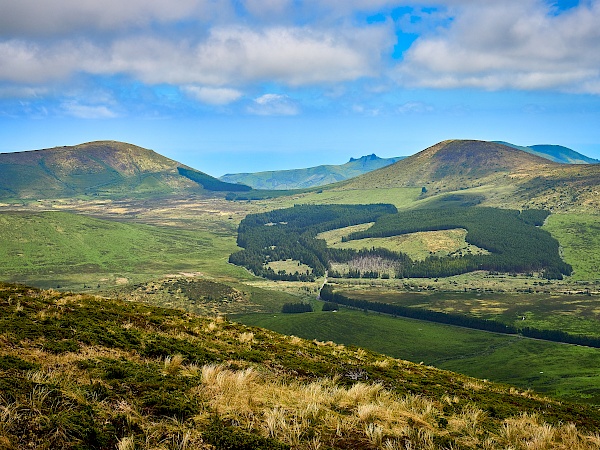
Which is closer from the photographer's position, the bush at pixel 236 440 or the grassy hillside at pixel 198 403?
the grassy hillside at pixel 198 403

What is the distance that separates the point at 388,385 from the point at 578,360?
185 meters

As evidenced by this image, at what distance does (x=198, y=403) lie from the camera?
1579cm

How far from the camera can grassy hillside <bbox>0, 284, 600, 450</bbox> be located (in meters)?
12.9

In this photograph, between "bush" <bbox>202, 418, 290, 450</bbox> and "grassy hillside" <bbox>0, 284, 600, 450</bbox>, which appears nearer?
"grassy hillside" <bbox>0, 284, 600, 450</bbox>

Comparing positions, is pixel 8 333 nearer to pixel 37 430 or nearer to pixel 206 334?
pixel 37 430

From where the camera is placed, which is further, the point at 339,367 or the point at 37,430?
the point at 339,367

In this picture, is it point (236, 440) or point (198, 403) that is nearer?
point (236, 440)

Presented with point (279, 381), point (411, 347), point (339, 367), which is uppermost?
point (279, 381)

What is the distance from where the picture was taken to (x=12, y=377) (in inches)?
574

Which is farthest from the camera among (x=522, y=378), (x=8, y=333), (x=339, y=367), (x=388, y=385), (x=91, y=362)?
(x=522, y=378)

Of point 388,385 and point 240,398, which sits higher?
point 240,398

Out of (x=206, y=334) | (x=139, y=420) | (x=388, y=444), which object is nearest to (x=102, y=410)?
(x=139, y=420)

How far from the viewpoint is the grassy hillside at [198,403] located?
12.9 metres

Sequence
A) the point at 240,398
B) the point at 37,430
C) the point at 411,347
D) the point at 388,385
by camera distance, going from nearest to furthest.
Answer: the point at 37,430 < the point at 240,398 < the point at 388,385 < the point at 411,347
